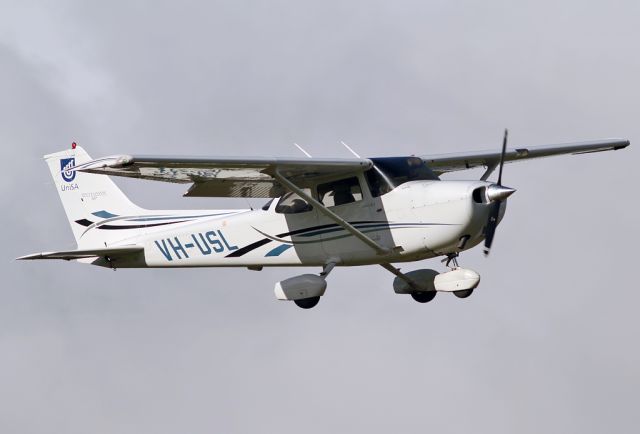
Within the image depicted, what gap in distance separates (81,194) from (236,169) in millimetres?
5662

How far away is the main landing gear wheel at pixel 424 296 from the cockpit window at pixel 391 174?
7.56ft

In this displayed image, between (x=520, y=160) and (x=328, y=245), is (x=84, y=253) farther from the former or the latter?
(x=520, y=160)

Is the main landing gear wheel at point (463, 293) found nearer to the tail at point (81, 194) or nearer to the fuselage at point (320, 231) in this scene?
the fuselage at point (320, 231)

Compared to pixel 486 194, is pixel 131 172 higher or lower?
higher

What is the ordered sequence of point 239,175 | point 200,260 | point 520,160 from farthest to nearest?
point 520,160 → point 200,260 → point 239,175

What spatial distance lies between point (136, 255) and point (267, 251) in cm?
283

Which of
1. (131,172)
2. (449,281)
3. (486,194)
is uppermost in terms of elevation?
(131,172)

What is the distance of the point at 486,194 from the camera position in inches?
733

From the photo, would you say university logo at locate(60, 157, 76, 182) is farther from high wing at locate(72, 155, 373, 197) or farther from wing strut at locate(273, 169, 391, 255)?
wing strut at locate(273, 169, 391, 255)

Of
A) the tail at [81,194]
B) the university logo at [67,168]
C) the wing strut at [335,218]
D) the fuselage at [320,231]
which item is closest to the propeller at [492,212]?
the fuselage at [320,231]

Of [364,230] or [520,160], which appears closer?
[364,230]

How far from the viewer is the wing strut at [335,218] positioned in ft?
63.6

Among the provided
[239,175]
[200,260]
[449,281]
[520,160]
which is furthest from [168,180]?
[520,160]

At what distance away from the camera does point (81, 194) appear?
23625 millimetres
